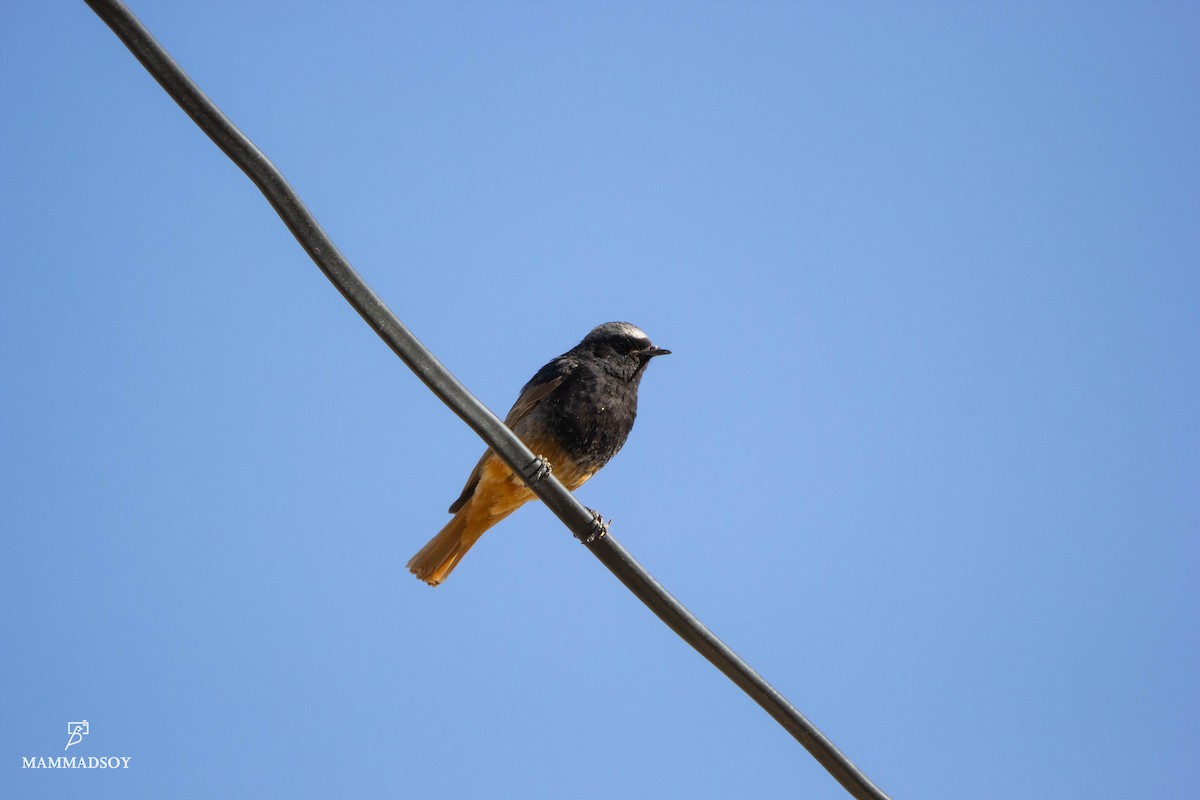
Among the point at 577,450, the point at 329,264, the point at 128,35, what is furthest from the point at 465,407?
the point at 577,450

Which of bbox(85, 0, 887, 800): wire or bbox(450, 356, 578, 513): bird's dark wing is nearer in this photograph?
bbox(85, 0, 887, 800): wire

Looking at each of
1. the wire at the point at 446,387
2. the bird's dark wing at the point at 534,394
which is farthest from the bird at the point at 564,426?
the wire at the point at 446,387

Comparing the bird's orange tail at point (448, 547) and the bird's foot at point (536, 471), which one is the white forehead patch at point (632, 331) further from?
the bird's foot at point (536, 471)

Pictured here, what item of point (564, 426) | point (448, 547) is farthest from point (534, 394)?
point (448, 547)

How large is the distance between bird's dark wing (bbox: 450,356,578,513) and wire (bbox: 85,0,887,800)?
8.56 feet

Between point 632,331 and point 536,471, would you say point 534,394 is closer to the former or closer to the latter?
point 632,331

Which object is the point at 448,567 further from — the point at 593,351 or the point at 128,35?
the point at 128,35

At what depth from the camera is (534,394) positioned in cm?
670

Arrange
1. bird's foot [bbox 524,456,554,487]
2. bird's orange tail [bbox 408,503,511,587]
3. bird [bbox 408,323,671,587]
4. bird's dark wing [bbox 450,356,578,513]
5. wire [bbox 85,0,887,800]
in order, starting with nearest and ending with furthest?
wire [bbox 85,0,887,800] < bird's foot [bbox 524,456,554,487] < bird [bbox 408,323,671,587] < bird's dark wing [bbox 450,356,578,513] < bird's orange tail [bbox 408,503,511,587]

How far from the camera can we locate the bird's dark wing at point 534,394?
21.7 ft

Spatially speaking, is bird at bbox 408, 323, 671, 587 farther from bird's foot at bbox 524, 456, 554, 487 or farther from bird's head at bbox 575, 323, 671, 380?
bird's foot at bbox 524, 456, 554, 487

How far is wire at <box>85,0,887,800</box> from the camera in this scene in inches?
107

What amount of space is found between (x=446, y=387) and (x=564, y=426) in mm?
3007

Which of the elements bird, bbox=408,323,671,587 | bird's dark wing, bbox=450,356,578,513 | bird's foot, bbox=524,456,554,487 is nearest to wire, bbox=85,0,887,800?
bird's foot, bbox=524,456,554,487
